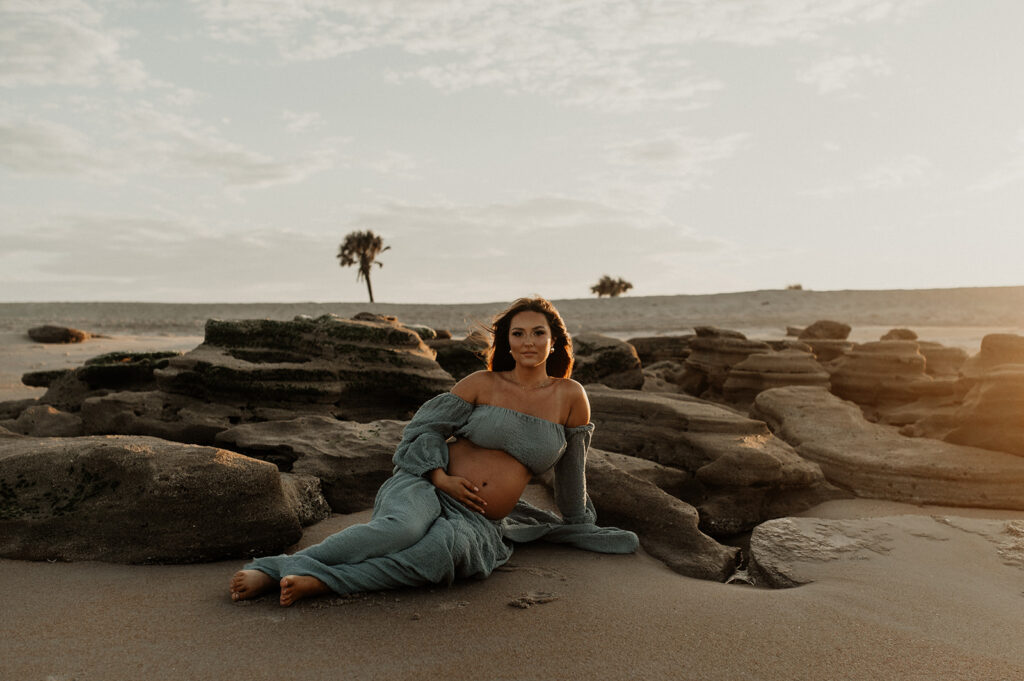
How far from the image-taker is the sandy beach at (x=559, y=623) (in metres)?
2.59

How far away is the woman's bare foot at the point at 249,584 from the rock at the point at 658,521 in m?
2.11

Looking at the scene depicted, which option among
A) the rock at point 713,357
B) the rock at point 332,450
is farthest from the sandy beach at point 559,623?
the rock at point 713,357

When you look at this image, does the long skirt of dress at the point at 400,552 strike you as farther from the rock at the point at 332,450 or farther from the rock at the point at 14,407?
the rock at the point at 14,407

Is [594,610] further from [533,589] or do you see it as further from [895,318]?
[895,318]

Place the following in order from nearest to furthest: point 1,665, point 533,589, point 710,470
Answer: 1. point 1,665
2. point 533,589
3. point 710,470

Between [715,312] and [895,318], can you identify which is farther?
[715,312]

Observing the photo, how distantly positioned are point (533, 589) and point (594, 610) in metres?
0.35

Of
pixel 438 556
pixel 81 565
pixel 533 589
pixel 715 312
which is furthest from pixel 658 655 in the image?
pixel 715 312

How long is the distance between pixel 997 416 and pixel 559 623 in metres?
5.34

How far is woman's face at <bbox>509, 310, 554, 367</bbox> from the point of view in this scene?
12.9 feet

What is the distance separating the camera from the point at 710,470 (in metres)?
5.64

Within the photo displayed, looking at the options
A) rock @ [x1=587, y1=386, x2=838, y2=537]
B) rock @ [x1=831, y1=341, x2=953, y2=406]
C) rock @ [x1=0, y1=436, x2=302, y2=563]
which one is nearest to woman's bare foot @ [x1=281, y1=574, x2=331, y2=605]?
rock @ [x1=0, y1=436, x2=302, y2=563]

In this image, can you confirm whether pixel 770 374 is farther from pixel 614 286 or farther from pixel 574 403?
pixel 614 286

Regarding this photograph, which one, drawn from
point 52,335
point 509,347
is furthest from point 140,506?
point 52,335
